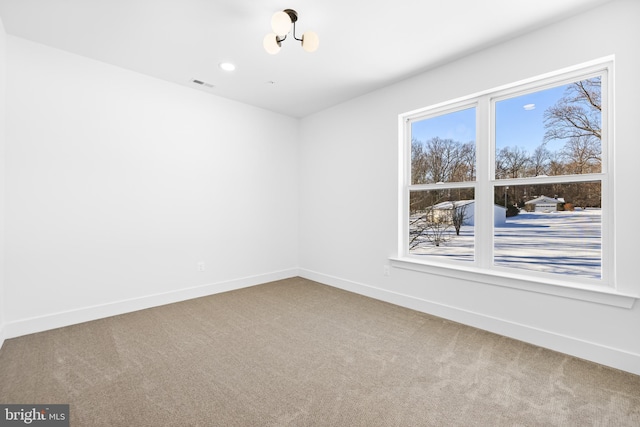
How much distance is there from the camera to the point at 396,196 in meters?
3.54

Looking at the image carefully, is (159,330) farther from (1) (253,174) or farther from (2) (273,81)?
(2) (273,81)

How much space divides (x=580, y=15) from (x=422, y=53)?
1.18 metres

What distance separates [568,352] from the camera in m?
2.30

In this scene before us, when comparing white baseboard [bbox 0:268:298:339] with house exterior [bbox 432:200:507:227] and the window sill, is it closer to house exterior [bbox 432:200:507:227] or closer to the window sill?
the window sill

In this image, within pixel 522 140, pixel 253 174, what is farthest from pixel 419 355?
pixel 253 174

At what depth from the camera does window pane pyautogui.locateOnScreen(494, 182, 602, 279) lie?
7.65 feet

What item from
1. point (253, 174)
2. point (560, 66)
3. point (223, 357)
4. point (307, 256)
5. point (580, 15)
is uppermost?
point (580, 15)

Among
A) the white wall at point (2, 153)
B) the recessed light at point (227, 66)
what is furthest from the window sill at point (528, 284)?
the white wall at point (2, 153)

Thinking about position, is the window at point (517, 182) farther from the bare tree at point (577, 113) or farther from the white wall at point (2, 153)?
the white wall at point (2, 153)

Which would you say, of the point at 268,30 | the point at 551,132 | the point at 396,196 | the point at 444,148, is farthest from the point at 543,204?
the point at 268,30

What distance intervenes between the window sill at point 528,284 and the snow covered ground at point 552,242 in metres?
0.18

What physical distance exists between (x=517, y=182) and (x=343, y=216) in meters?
2.16

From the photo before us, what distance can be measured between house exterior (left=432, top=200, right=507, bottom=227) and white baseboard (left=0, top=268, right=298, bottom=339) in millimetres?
2712

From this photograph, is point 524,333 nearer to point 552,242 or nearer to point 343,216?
point 552,242
